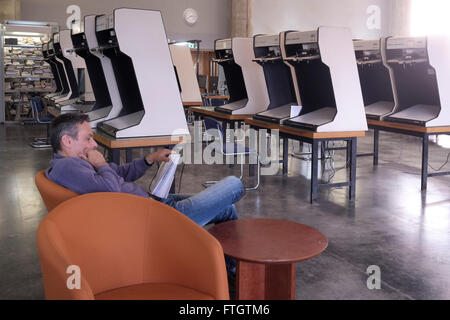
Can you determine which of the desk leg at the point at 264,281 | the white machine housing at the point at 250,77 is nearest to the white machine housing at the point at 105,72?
the white machine housing at the point at 250,77

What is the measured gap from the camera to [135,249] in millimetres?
1929

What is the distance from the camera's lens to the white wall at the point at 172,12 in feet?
44.2

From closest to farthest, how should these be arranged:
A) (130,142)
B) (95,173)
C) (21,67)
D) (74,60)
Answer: (95,173)
(130,142)
(74,60)
(21,67)

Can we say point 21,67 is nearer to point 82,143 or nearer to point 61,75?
point 61,75

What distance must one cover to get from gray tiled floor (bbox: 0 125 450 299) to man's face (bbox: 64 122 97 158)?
83 cm

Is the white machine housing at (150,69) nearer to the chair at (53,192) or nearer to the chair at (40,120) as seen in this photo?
the chair at (53,192)

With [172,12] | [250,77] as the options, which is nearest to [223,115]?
[250,77]

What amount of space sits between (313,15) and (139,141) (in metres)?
13.9

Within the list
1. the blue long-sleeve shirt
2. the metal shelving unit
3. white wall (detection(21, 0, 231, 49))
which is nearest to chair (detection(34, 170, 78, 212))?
the blue long-sleeve shirt

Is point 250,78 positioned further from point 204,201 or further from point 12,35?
point 12,35

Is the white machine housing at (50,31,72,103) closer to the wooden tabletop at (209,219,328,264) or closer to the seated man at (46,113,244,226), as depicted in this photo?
the seated man at (46,113,244,226)

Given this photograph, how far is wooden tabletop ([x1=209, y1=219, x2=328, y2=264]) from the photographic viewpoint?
2.09 m

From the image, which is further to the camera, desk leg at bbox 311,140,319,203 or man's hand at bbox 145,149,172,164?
desk leg at bbox 311,140,319,203

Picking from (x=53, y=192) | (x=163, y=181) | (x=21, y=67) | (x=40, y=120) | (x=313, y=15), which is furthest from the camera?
(x=313, y=15)
